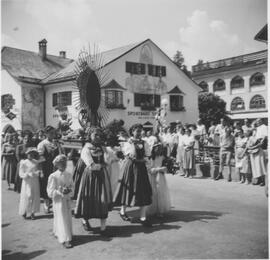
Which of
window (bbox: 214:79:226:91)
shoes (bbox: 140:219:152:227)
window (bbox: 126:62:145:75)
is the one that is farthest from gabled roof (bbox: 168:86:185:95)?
shoes (bbox: 140:219:152:227)

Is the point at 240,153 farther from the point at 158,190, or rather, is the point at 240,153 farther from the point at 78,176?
the point at 78,176

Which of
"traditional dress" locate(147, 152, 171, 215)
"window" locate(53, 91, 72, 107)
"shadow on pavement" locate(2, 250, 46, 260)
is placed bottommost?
"shadow on pavement" locate(2, 250, 46, 260)

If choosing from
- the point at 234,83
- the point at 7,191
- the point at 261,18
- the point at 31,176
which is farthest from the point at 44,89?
the point at 261,18

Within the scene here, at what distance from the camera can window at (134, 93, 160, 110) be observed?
1998 cm

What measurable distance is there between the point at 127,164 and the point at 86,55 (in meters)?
1.91

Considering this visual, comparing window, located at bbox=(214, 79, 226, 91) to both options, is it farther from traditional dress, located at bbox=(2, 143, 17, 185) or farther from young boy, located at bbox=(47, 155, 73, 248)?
young boy, located at bbox=(47, 155, 73, 248)

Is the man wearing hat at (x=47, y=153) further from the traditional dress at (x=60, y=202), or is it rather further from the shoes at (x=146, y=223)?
the shoes at (x=146, y=223)

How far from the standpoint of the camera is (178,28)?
552 centimetres

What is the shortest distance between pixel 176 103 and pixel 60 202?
725 inches

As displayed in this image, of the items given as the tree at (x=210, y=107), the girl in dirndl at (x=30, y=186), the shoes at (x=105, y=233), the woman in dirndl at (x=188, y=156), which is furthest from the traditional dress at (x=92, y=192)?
the tree at (x=210, y=107)

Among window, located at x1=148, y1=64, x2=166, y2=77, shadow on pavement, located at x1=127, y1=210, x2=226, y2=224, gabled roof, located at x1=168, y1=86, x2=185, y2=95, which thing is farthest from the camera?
gabled roof, located at x1=168, y1=86, x2=185, y2=95

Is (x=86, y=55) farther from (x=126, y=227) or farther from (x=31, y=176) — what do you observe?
(x=126, y=227)

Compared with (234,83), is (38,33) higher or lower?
lower

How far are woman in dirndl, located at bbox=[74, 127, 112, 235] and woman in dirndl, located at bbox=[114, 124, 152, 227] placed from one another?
0.42 meters
